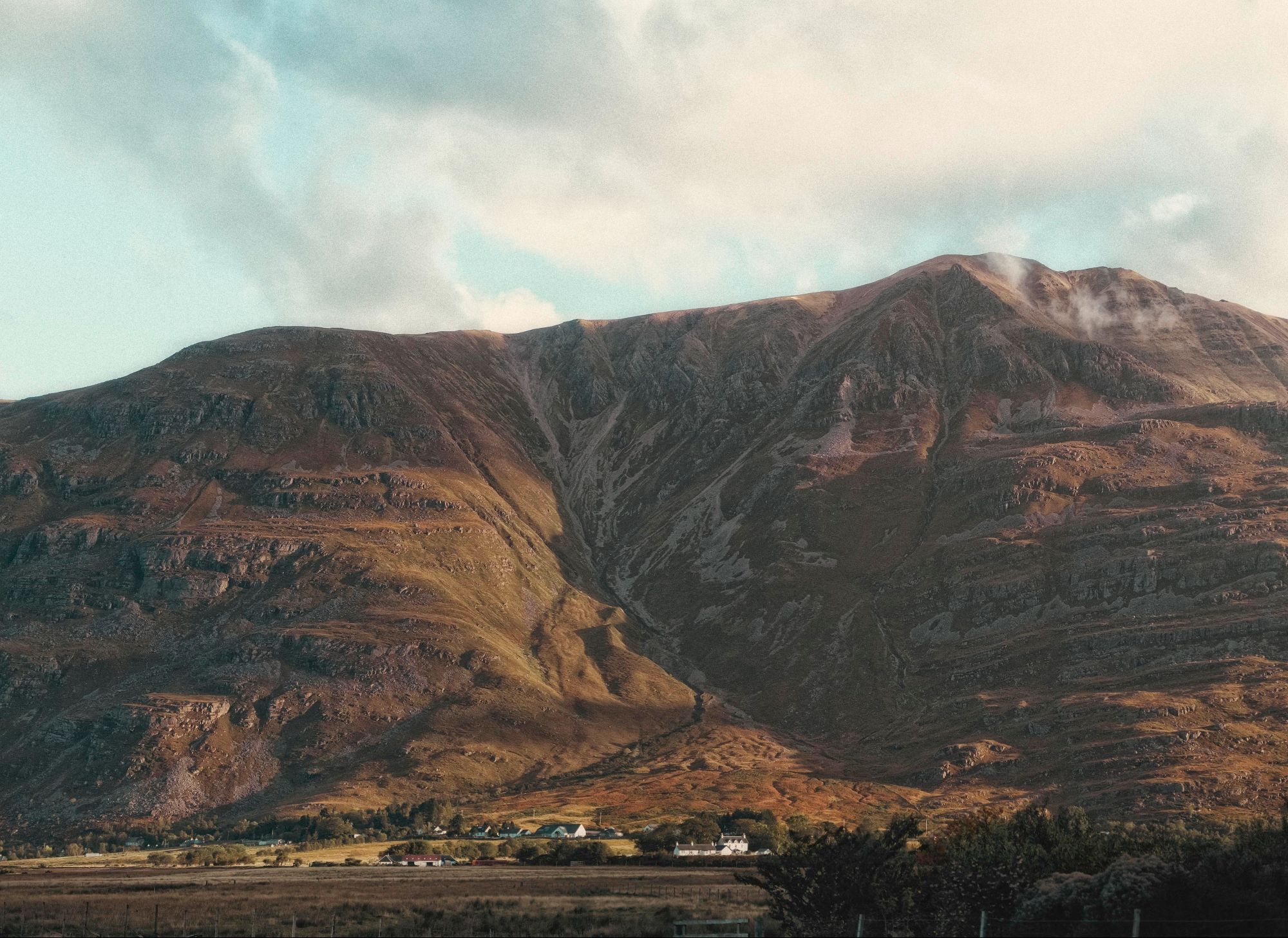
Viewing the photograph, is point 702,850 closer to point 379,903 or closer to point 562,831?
point 562,831

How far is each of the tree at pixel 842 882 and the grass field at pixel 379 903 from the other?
4.41 metres

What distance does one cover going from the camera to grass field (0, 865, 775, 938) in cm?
7175

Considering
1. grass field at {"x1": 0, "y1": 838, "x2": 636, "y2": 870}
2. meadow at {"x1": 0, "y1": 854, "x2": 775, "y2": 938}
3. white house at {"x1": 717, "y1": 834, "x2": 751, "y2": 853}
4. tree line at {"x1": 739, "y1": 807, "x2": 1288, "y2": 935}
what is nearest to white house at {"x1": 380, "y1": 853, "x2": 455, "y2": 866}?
grass field at {"x1": 0, "y1": 838, "x2": 636, "y2": 870}

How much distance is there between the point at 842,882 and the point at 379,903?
40.2m

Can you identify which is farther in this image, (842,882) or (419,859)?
(419,859)

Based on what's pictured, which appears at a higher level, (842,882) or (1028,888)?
(842,882)

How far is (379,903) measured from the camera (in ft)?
282

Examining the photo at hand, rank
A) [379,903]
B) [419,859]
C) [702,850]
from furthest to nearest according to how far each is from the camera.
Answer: [702,850] → [419,859] → [379,903]

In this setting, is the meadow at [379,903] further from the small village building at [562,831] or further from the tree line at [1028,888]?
the small village building at [562,831]

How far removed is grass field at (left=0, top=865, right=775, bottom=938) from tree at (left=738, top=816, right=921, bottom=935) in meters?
4.41

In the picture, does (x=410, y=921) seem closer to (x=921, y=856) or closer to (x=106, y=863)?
(x=921, y=856)

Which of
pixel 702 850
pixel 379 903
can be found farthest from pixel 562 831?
pixel 379 903

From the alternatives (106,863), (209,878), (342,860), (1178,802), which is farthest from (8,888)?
(1178,802)

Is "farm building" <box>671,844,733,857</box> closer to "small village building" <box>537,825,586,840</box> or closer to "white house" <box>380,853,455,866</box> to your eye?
"small village building" <box>537,825,586,840</box>
